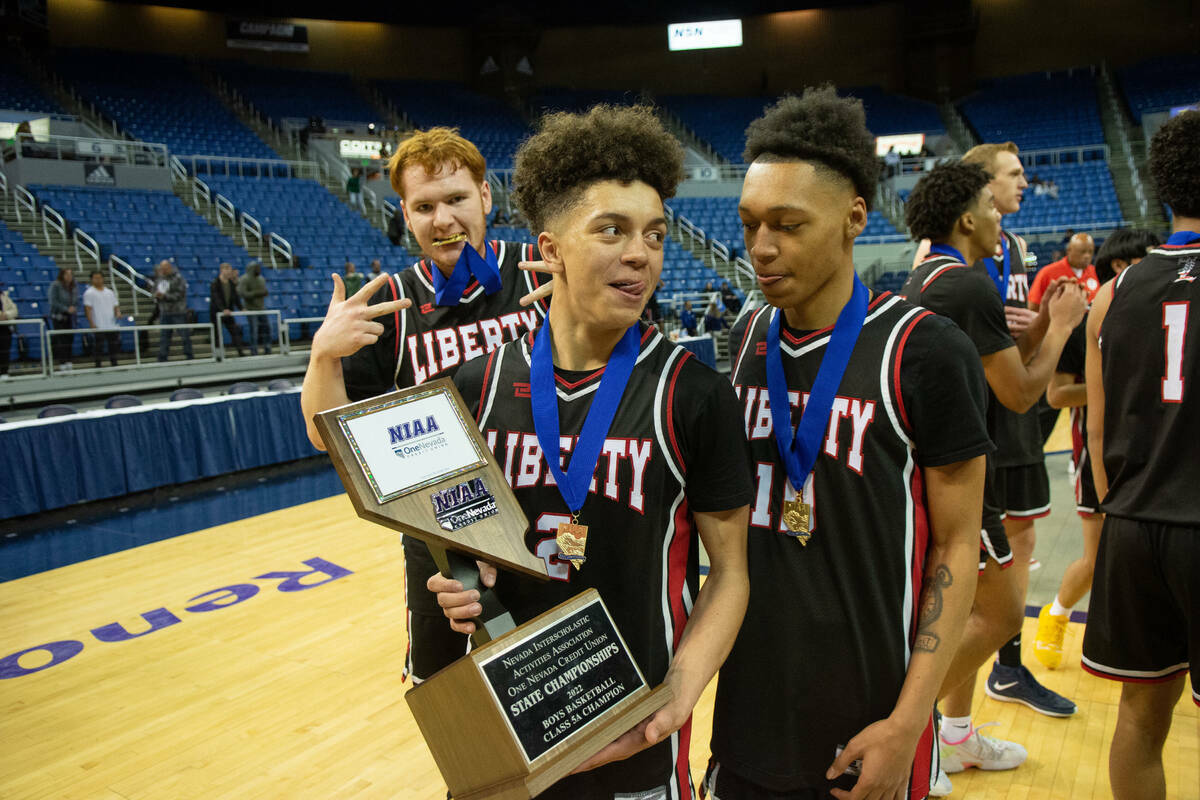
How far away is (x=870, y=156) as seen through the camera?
1.52 meters

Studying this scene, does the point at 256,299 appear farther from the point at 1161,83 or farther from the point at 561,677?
the point at 1161,83

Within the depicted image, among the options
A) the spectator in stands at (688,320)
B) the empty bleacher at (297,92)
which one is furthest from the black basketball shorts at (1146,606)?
the empty bleacher at (297,92)

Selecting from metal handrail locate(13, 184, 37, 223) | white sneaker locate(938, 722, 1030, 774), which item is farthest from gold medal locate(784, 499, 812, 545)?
metal handrail locate(13, 184, 37, 223)

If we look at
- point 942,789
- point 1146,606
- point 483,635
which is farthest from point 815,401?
point 942,789

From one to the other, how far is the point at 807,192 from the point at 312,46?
24.1m

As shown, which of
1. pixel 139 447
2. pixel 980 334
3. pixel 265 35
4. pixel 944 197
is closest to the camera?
pixel 980 334

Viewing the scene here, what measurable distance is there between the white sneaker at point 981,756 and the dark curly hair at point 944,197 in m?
1.66

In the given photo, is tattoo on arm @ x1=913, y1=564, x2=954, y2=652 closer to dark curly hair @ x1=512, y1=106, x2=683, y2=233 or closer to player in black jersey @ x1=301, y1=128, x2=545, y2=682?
dark curly hair @ x1=512, y1=106, x2=683, y2=233

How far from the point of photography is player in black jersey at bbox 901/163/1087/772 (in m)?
2.30

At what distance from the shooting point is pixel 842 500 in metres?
1.46

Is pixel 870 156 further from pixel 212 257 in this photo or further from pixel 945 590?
pixel 212 257

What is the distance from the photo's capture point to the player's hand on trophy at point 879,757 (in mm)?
1371

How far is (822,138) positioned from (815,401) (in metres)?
0.47

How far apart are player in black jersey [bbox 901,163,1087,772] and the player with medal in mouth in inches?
36.8
